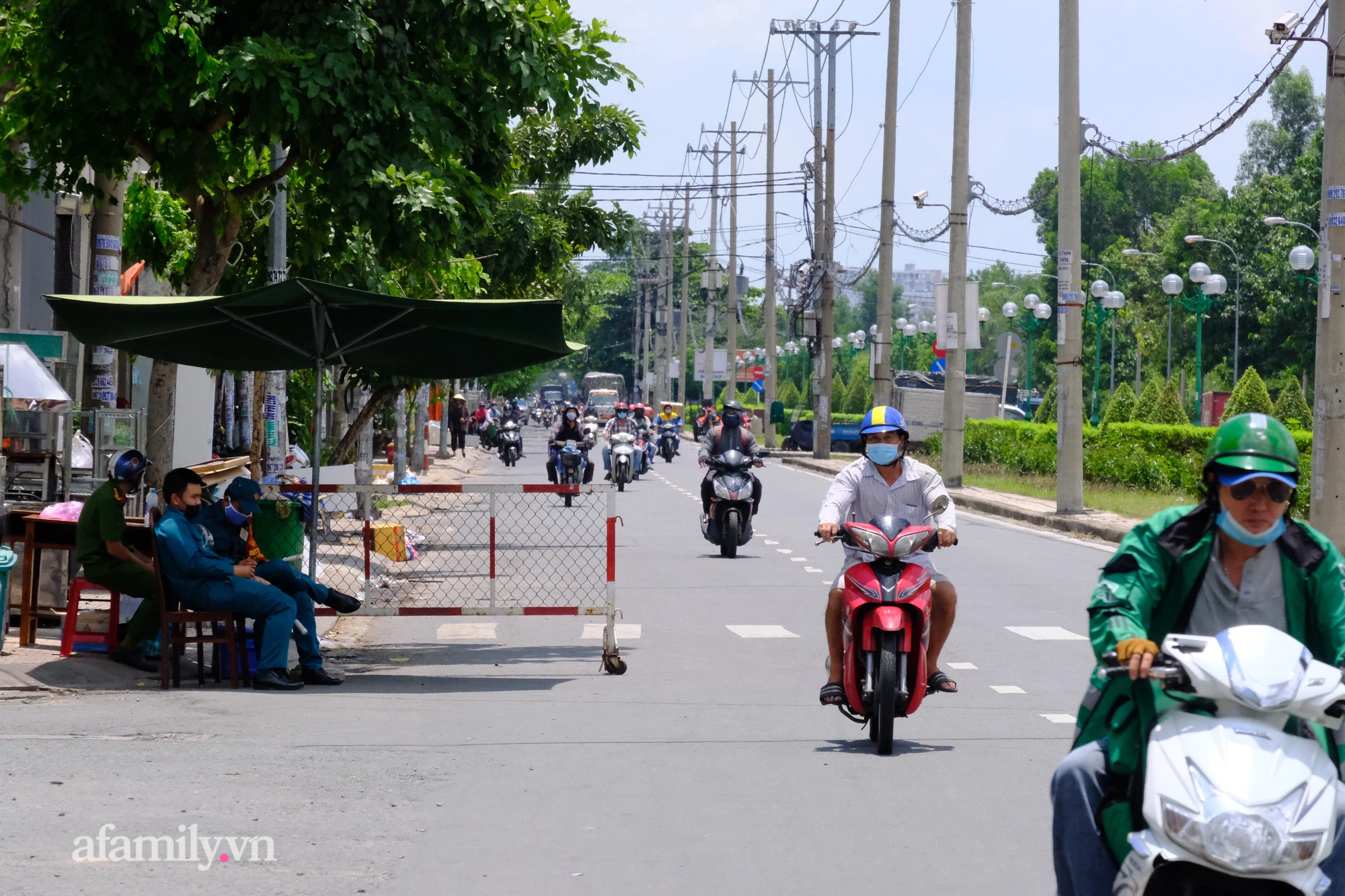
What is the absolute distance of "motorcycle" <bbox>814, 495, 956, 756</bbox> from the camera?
766 cm

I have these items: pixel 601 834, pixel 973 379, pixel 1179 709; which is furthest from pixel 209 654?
pixel 973 379

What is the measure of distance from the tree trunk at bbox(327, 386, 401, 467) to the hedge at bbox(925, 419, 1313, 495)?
12.5m

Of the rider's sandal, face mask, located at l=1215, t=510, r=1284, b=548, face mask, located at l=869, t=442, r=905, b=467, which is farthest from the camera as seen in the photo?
face mask, located at l=869, t=442, r=905, b=467

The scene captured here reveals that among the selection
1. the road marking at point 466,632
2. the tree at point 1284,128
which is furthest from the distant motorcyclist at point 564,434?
the tree at point 1284,128

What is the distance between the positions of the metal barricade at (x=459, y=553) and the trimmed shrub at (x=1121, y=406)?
21003 millimetres

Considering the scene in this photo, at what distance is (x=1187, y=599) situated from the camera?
417 cm

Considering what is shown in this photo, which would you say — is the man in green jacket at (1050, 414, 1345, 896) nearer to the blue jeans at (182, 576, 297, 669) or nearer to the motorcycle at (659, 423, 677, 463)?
the blue jeans at (182, 576, 297, 669)

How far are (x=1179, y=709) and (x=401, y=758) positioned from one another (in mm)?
4565

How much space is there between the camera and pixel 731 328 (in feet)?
210

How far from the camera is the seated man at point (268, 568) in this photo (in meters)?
10.1

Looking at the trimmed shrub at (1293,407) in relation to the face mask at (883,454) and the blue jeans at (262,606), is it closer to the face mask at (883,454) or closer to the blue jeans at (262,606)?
the face mask at (883,454)

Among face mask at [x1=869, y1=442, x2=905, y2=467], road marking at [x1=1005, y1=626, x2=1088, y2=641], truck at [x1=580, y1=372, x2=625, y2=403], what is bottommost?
road marking at [x1=1005, y1=626, x2=1088, y2=641]

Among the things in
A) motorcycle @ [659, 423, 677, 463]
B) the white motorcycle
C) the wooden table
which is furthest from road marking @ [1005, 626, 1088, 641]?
motorcycle @ [659, 423, 677, 463]

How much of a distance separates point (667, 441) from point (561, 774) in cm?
4362
